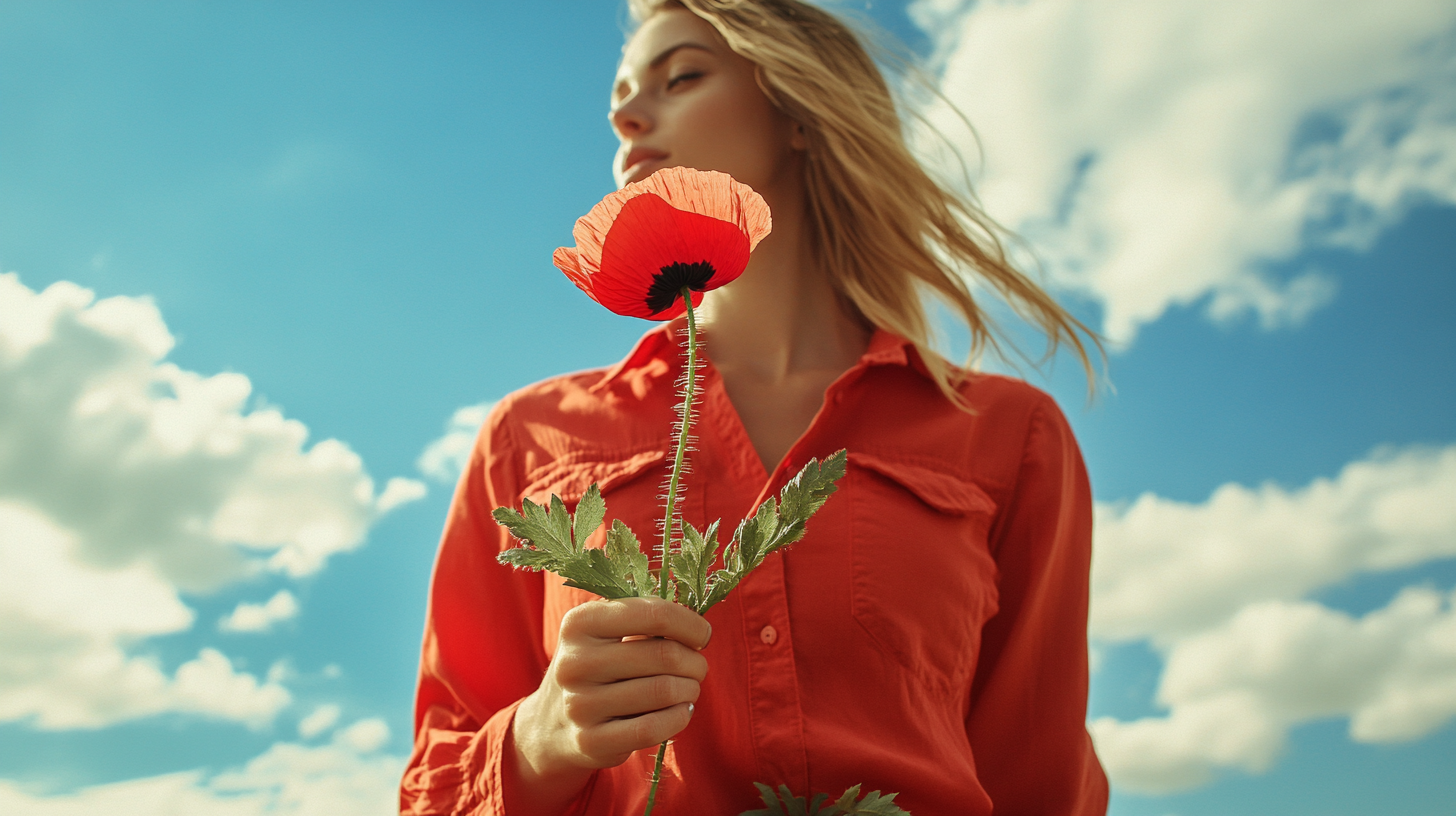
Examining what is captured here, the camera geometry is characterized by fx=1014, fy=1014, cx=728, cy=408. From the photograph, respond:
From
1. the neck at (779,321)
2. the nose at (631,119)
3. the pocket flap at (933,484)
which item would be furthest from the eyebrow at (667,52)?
the pocket flap at (933,484)

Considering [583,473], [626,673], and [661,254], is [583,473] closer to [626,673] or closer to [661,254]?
[626,673]

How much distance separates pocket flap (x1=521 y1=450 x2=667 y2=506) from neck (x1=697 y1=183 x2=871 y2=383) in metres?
0.49

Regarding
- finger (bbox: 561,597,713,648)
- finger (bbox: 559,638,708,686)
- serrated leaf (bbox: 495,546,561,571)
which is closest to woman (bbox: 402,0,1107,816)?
finger (bbox: 559,638,708,686)

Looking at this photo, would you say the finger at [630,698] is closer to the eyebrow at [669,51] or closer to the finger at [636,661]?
the finger at [636,661]

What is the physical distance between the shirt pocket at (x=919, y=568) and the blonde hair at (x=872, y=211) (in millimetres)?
687

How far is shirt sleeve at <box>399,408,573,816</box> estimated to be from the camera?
2.53 meters

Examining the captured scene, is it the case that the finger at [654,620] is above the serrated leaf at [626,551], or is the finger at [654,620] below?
below

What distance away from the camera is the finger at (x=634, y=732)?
1.36 m

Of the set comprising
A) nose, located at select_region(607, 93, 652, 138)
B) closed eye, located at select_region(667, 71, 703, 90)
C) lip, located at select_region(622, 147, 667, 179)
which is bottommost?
lip, located at select_region(622, 147, 667, 179)

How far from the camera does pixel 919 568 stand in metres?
2.38

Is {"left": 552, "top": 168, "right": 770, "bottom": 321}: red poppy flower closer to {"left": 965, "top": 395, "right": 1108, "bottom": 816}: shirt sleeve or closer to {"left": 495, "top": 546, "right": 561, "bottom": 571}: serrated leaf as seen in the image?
{"left": 495, "top": 546, "right": 561, "bottom": 571}: serrated leaf

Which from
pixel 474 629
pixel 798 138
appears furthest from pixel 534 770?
pixel 798 138

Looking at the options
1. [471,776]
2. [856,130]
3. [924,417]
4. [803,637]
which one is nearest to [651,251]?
[803,637]

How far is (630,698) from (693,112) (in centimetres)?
189
